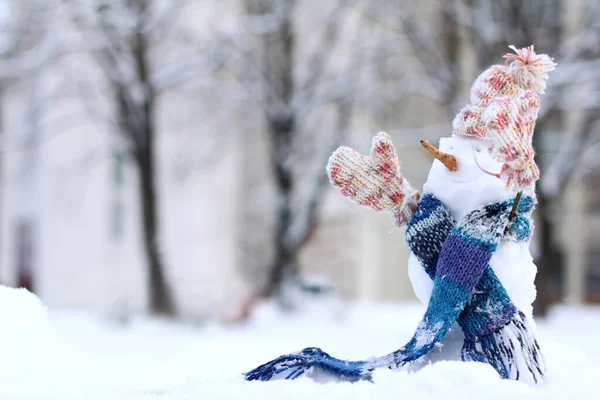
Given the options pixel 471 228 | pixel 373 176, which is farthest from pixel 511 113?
pixel 373 176

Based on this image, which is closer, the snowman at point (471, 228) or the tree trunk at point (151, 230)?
the snowman at point (471, 228)

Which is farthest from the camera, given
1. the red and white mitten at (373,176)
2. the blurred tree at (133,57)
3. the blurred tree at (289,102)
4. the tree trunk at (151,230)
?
the blurred tree at (289,102)

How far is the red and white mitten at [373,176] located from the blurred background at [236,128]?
4.78 metres

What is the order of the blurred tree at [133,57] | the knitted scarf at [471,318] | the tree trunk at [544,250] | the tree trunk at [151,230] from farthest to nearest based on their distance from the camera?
the tree trunk at [151,230] → the blurred tree at [133,57] → the tree trunk at [544,250] → the knitted scarf at [471,318]

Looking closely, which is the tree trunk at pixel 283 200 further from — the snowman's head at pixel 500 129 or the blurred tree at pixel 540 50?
the snowman's head at pixel 500 129

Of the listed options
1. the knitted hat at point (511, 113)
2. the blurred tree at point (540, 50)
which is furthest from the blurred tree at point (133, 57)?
the knitted hat at point (511, 113)

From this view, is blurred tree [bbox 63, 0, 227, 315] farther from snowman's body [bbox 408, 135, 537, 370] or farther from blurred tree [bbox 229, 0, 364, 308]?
snowman's body [bbox 408, 135, 537, 370]

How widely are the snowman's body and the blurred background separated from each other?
15.5 ft

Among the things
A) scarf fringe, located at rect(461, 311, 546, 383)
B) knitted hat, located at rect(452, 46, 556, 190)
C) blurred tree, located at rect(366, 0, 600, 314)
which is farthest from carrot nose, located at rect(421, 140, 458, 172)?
blurred tree, located at rect(366, 0, 600, 314)

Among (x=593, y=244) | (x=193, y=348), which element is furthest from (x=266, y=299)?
(x=593, y=244)

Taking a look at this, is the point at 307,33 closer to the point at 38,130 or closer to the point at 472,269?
the point at 38,130

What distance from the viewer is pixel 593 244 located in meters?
14.5

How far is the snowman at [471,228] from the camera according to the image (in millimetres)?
2852

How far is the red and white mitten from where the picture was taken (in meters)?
3.16
